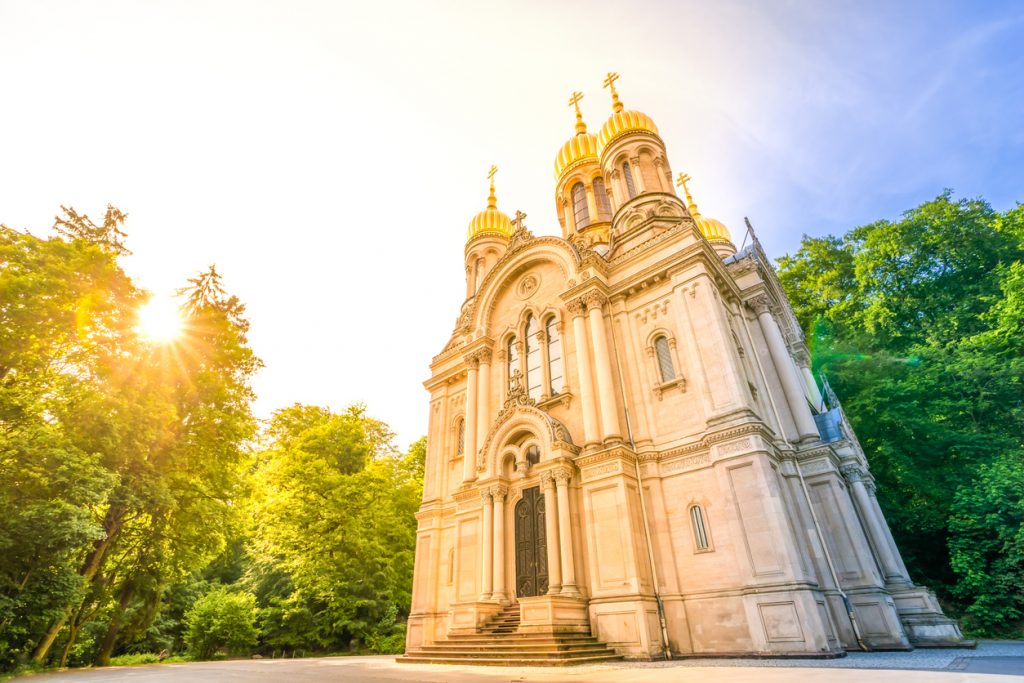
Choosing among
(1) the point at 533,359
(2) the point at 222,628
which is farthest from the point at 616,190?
(2) the point at 222,628

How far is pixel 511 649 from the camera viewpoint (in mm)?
10688

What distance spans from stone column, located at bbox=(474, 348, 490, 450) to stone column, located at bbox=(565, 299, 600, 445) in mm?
3901

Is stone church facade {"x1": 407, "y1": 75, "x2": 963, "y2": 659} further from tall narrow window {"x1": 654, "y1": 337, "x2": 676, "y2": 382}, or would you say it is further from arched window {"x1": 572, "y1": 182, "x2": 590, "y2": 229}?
arched window {"x1": 572, "y1": 182, "x2": 590, "y2": 229}

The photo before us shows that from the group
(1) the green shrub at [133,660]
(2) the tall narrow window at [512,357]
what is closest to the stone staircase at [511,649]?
(2) the tall narrow window at [512,357]

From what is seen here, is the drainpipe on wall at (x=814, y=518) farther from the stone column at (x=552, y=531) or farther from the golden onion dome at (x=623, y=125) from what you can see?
the golden onion dome at (x=623, y=125)

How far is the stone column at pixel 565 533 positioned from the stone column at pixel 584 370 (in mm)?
1247

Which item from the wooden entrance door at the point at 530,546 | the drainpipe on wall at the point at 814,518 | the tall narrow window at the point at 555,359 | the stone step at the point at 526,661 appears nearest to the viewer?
the stone step at the point at 526,661

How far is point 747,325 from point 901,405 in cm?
843

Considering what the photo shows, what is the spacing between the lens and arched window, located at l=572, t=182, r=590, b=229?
2528 centimetres

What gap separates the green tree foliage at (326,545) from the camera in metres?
19.9

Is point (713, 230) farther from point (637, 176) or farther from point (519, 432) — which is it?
point (519, 432)

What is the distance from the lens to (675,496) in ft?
40.3

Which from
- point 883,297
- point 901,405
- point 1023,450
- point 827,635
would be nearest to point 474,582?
point 827,635

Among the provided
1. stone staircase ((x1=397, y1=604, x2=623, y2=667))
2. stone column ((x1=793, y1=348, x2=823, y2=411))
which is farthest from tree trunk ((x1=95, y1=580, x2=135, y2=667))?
stone column ((x1=793, y1=348, x2=823, y2=411))
